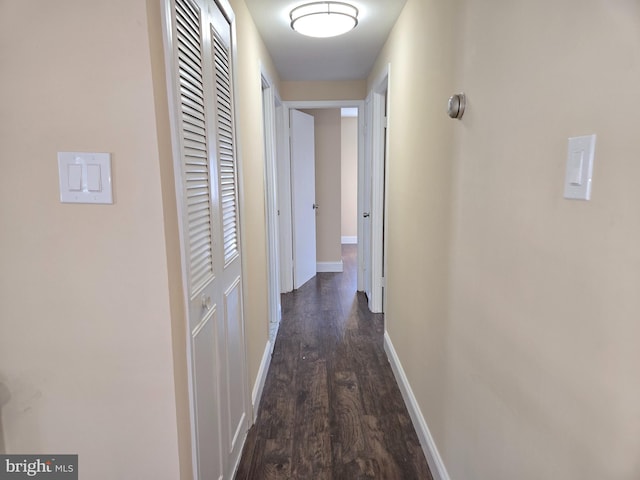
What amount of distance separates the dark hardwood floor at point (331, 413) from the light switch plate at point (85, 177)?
1.42 m

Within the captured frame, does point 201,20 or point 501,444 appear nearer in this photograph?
point 501,444

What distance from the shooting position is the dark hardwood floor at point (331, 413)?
→ 6.01 ft

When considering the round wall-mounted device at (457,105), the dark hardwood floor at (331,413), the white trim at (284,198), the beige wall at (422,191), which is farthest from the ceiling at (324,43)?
the dark hardwood floor at (331,413)

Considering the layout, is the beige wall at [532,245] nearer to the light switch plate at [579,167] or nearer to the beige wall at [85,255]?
the light switch plate at [579,167]

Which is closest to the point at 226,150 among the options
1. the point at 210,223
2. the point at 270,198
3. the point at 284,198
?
the point at 210,223

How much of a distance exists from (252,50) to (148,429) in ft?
7.00

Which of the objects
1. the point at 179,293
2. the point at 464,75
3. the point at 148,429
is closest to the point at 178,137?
the point at 179,293

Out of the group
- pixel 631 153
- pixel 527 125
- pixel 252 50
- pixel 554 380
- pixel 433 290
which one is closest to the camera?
pixel 631 153

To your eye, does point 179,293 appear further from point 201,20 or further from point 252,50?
Result: point 252,50

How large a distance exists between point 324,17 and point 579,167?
193 cm

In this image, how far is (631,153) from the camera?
63cm

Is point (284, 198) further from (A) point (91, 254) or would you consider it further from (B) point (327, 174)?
(A) point (91, 254)

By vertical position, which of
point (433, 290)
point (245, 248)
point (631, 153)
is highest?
point (631, 153)

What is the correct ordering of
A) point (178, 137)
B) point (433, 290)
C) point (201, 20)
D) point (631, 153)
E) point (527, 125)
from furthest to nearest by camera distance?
point (433, 290), point (201, 20), point (178, 137), point (527, 125), point (631, 153)
